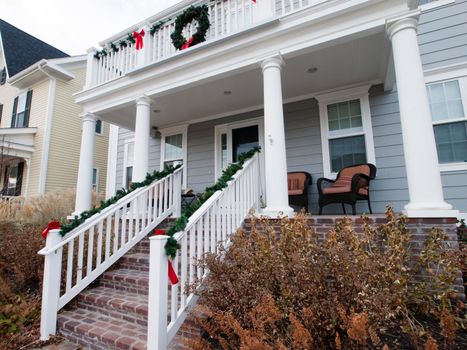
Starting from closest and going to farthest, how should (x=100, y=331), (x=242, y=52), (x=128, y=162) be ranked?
(x=100, y=331) < (x=242, y=52) < (x=128, y=162)

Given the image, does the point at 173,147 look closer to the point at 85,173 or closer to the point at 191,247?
the point at 85,173

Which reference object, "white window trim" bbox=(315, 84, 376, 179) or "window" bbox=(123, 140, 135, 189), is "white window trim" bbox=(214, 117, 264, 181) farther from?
"window" bbox=(123, 140, 135, 189)

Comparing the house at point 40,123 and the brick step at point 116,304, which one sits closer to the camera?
the brick step at point 116,304

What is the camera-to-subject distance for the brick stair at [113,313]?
2.48 metres

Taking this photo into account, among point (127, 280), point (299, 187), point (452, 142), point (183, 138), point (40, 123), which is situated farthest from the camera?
point (40, 123)

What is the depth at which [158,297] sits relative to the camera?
7.15 feet

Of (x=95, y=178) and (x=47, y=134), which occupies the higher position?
(x=47, y=134)

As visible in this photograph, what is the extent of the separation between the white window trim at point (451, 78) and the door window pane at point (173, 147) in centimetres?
547

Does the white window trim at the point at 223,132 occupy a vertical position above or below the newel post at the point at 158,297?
above

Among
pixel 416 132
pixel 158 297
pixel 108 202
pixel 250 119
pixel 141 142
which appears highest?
pixel 250 119

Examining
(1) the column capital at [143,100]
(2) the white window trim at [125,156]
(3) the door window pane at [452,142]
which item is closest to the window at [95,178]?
(2) the white window trim at [125,156]

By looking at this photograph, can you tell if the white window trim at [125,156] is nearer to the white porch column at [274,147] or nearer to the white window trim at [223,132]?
the white window trim at [223,132]

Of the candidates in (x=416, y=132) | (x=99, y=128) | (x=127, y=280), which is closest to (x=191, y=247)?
(x=127, y=280)

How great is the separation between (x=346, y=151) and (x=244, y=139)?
226cm
